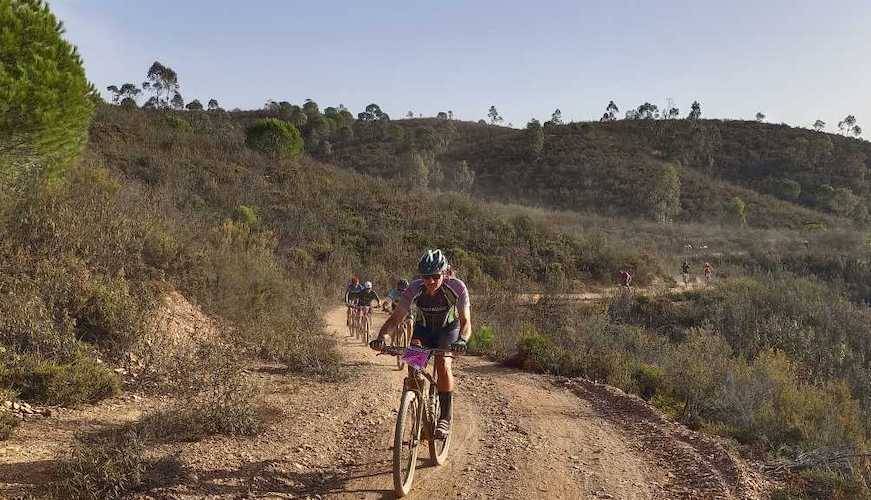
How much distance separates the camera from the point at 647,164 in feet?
241

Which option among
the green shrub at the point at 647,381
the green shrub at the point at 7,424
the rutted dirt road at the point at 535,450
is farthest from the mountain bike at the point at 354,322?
the green shrub at the point at 7,424

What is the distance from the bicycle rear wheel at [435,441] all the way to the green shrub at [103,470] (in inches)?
94.1

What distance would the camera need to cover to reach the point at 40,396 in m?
5.80

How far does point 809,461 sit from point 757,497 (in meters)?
1.20

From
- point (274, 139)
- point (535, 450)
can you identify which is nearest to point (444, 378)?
point (535, 450)

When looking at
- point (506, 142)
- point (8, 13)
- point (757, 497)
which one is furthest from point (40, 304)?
point (506, 142)

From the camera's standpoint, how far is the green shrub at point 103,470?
157 inches

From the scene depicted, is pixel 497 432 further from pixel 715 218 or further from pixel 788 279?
pixel 715 218

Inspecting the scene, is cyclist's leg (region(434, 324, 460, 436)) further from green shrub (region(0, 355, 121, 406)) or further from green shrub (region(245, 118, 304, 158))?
green shrub (region(245, 118, 304, 158))

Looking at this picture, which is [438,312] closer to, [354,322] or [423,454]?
[423,454]

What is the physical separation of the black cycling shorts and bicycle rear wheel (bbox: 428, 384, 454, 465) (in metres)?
0.45

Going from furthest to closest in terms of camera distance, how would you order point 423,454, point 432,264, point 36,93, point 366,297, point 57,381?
point 366,297 → point 36,93 → point 57,381 → point 423,454 → point 432,264

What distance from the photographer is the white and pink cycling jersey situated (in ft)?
16.7

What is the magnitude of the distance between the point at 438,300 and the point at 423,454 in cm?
170
